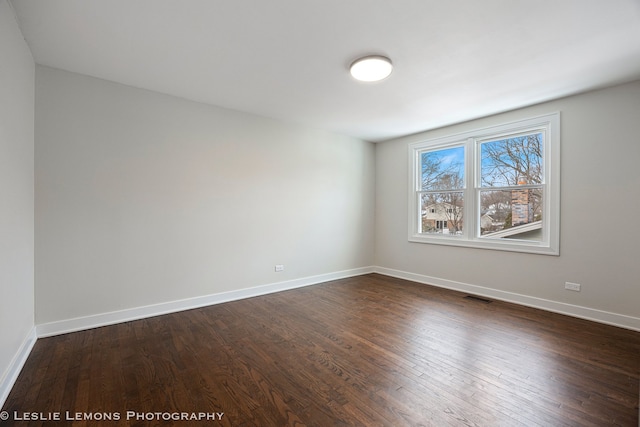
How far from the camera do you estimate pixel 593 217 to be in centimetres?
334

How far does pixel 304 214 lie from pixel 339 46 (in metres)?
2.83

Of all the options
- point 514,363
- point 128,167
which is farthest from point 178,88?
point 514,363

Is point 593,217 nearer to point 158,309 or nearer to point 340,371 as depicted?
point 340,371

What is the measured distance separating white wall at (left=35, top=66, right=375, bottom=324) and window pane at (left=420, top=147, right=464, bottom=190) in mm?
1853

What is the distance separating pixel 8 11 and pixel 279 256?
3635mm

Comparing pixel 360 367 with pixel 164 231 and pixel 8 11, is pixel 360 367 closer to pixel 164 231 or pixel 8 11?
pixel 164 231

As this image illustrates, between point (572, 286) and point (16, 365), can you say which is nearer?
point (16, 365)

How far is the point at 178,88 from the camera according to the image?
10.9 feet

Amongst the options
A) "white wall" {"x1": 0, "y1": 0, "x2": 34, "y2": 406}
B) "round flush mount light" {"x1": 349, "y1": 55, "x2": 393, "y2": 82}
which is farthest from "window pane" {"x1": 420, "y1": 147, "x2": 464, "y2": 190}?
"white wall" {"x1": 0, "y1": 0, "x2": 34, "y2": 406}

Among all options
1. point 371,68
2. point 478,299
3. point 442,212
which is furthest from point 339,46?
point 478,299

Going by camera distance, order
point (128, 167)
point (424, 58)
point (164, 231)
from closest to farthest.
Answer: point (424, 58), point (128, 167), point (164, 231)

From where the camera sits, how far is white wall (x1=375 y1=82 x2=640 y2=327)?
3.10 metres

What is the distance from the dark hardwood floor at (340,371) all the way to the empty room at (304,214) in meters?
0.02

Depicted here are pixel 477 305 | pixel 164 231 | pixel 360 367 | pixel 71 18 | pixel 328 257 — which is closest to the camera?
pixel 71 18
